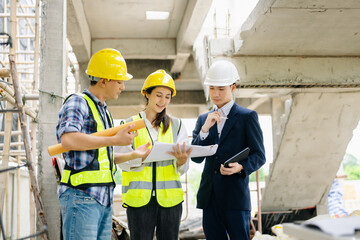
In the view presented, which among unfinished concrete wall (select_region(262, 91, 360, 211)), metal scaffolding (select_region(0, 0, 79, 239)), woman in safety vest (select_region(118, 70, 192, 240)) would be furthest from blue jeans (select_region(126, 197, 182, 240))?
unfinished concrete wall (select_region(262, 91, 360, 211))

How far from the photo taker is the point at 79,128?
2.63 meters

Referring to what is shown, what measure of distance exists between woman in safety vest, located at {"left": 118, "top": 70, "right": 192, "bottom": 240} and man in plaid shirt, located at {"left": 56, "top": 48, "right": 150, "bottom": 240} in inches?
17.3

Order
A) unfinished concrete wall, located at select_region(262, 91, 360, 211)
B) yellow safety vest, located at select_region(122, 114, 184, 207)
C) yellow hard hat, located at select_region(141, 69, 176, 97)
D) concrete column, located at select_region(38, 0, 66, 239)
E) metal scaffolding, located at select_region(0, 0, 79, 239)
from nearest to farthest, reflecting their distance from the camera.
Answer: yellow safety vest, located at select_region(122, 114, 184, 207) < yellow hard hat, located at select_region(141, 69, 176, 97) < concrete column, located at select_region(38, 0, 66, 239) < metal scaffolding, located at select_region(0, 0, 79, 239) < unfinished concrete wall, located at select_region(262, 91, 360, 211)

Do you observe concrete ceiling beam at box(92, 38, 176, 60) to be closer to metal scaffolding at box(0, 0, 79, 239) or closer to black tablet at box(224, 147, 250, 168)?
metal scaffolding at box(0, 0, 79, 239)

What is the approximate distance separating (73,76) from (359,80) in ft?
28.4

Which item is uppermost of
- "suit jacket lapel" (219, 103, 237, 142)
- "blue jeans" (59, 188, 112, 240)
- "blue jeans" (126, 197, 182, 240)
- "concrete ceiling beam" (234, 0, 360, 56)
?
"concrete ceiling beam" (234, 0, 360, 56)

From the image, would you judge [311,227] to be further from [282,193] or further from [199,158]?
[282,193]

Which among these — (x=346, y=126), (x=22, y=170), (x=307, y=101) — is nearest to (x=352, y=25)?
(x=307, y=101)

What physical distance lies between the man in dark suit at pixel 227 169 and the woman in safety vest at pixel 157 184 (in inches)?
11.6

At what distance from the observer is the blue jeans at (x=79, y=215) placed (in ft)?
8.63

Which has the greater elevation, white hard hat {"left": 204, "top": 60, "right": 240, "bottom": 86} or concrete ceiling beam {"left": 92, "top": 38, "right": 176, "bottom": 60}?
concrete ceiling beam {"left": 92, "top": 38, "right": 176, "bottom": 60}

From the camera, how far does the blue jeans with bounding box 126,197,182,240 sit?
3283 mm

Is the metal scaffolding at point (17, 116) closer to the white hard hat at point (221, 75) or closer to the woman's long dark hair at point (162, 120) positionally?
the woman's long dark hair at point (162, 120)

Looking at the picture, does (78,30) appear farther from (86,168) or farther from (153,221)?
(86,168)
